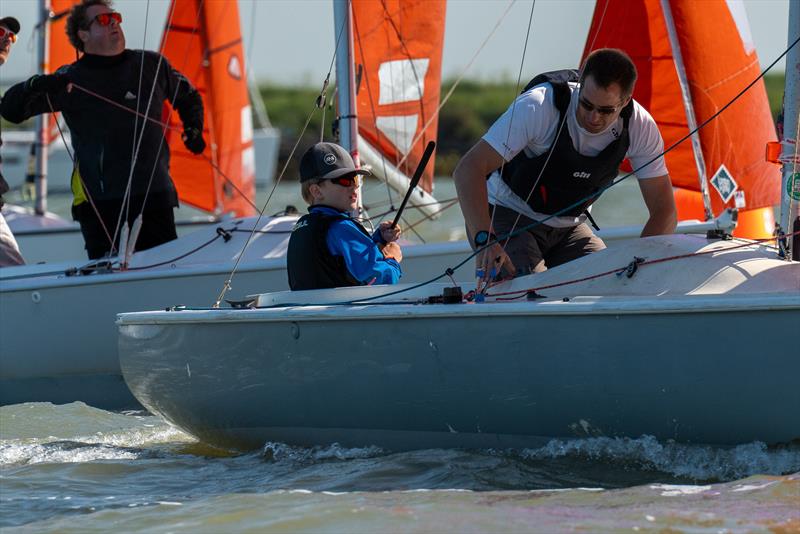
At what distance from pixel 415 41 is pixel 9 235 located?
2.65m

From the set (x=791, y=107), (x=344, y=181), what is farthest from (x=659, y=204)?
(x=344, y=181)

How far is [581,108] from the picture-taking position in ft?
14.5

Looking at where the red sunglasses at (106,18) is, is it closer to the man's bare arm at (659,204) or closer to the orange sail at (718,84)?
the orange sail at (718,84)

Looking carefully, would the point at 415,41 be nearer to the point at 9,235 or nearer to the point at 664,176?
the point at 9,235

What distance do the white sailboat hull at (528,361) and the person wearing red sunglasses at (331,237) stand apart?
13cm

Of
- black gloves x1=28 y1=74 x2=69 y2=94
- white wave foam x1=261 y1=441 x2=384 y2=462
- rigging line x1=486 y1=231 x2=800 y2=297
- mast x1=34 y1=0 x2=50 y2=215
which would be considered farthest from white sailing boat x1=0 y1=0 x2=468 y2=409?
mast x1=34 y1=0 x2=50 y2=215

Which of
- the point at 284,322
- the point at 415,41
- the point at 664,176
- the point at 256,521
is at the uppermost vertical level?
the point at 415,41

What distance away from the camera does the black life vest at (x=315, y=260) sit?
4688mm

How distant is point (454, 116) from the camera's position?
34125 mm

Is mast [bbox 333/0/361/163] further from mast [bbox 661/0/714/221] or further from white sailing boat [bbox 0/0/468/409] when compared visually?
mast [bbox 661/0/714/221]

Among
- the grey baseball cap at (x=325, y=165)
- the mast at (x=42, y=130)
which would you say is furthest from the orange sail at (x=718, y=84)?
the mast at (x=42, y=130)

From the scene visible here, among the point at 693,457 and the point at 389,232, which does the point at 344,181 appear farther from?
the point at 693,457

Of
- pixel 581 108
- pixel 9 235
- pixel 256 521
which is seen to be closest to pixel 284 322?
pixel 256 521

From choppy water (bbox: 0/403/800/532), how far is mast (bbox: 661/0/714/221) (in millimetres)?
3298
